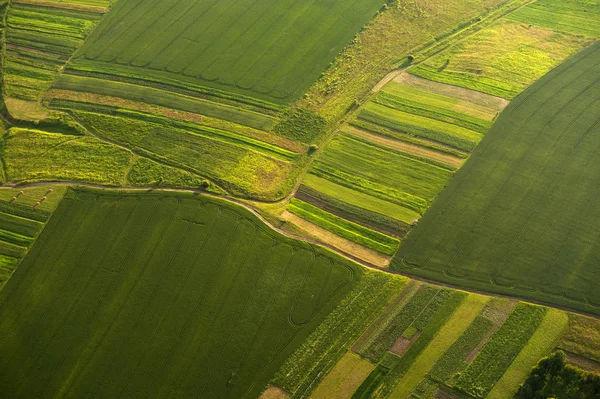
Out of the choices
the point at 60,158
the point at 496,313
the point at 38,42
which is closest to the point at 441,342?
the point at 496,313

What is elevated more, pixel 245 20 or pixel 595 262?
pixel 245 20

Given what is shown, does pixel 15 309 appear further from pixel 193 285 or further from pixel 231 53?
pixel 231 53

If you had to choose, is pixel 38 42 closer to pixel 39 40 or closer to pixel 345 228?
pixel 39 40

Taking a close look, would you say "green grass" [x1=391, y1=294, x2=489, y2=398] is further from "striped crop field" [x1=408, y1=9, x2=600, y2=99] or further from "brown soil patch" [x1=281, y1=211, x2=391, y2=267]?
"striped crop field" [x1=408, y1=9, x2=600, y2=99]

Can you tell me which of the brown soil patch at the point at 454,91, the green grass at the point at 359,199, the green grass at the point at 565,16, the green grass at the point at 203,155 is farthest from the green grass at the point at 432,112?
the green grass at the point at 565,16

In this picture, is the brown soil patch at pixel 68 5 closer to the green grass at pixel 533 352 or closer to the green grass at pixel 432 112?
the green grass at pixel 432 112

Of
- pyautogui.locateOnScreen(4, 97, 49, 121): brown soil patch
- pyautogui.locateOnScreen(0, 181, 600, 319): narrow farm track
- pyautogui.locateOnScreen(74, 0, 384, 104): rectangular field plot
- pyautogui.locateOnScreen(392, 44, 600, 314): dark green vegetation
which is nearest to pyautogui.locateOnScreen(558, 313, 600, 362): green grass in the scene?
pyautogui.locateOnScreen(0, 181, 600, 319): narrow farm track

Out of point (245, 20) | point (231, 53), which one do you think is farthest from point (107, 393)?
point (245, 20)
